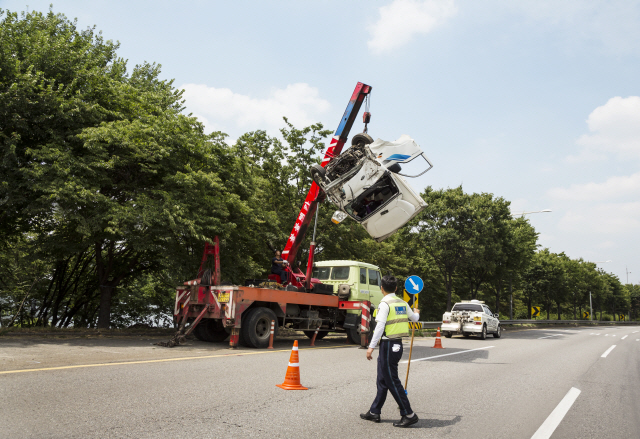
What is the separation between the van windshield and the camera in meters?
15.4

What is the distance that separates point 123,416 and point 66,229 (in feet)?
41.6

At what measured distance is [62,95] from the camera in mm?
12898

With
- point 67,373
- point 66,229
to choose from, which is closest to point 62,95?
point 66,229

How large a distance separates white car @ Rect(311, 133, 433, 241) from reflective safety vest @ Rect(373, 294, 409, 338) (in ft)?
21.6

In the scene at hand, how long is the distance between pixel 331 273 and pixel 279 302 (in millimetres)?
3331

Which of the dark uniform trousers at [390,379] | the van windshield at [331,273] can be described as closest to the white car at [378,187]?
the van windshield at [331,273]

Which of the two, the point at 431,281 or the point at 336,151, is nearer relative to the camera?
the point at 336,151

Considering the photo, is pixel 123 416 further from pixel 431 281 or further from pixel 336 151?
pixel 431 281

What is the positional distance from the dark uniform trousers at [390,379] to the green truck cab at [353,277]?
9.62 m

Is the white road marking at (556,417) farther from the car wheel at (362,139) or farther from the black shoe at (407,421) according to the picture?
the car wheel at (362,139)

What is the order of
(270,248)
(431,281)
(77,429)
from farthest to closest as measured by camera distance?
(431,281) < (270,248) < (77,429)

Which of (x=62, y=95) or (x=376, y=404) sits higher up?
(x=62, y=95)

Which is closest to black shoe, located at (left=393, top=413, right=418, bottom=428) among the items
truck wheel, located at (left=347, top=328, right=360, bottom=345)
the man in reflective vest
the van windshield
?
the man in reflective vest

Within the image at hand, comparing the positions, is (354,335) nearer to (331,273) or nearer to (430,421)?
(331,273)
